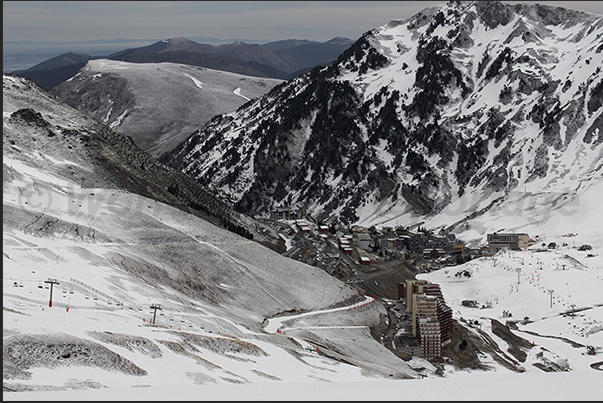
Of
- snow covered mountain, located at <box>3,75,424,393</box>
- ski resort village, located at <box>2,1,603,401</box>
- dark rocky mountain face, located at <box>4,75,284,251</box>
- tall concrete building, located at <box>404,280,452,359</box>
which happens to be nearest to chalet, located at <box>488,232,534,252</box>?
ski resort village, located at <box>2,1,603,401</box>

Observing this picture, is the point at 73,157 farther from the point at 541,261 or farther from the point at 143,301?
the point at 541,261

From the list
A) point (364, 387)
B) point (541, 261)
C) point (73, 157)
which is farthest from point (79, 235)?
point (541, 261)

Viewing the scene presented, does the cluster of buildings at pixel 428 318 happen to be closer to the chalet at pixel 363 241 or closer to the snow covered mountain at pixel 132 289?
the snow covered mountain at pixel 132 289

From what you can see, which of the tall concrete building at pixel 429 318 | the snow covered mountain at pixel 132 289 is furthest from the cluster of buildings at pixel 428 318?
the snow covered mountain at pixel 132 289

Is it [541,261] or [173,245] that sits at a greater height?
[173,245]

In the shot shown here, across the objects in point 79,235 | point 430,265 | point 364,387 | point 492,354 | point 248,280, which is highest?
point 364,387

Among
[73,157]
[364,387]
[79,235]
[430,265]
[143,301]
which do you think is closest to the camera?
[364,387]

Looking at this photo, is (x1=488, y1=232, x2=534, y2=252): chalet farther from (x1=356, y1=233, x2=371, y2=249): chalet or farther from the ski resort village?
(x1=356, y1=233, x2=371, y2=249): chalet
